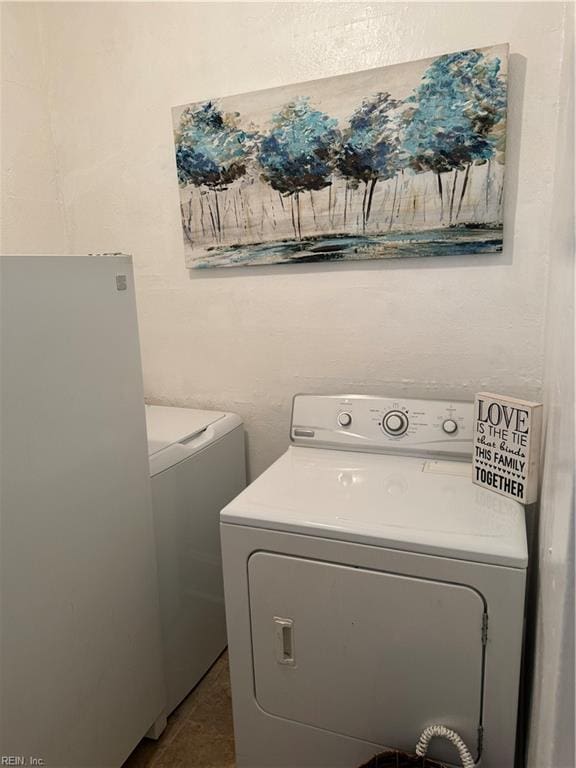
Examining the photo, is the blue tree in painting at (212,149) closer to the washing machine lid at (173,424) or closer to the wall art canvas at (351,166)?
the wall art canvas at (351,166)

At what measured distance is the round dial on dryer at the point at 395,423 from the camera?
148 centimetres

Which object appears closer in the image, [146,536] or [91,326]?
[91,326]

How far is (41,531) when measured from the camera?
3.43 ft

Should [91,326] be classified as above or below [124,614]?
above

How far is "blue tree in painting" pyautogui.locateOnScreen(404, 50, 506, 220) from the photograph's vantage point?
1345 mm

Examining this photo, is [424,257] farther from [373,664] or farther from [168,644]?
[168,644]

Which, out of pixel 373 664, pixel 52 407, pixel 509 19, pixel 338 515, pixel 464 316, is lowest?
pixel 373 664

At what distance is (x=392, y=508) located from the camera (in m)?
1.17

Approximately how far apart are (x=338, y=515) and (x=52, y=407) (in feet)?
2.16

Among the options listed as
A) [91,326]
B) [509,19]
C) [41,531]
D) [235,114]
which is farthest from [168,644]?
[509,19]

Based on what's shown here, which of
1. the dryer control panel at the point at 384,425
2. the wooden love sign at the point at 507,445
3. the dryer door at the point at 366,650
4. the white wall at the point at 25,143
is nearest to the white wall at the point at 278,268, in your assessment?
the white wall at the point at 25,143

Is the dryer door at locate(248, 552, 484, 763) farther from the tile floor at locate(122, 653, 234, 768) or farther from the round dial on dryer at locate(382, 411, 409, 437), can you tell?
the round dial on dryer at locate(382, 411, 409, 437)

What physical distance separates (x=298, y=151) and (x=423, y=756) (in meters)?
1.61

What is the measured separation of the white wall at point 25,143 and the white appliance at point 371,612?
1.31m
